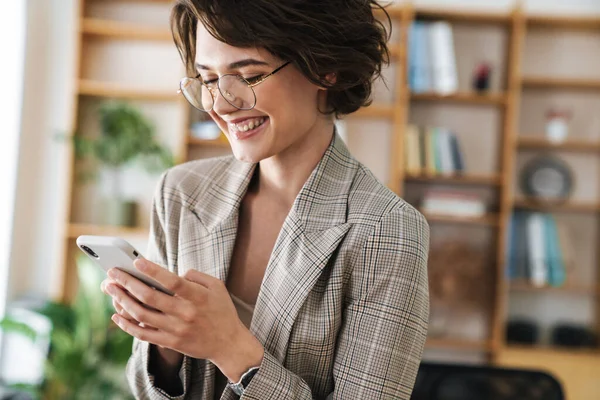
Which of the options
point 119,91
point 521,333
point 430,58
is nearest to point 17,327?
point 119,91

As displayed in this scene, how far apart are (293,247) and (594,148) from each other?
141 inches

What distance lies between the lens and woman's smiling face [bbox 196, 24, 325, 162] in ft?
3.49

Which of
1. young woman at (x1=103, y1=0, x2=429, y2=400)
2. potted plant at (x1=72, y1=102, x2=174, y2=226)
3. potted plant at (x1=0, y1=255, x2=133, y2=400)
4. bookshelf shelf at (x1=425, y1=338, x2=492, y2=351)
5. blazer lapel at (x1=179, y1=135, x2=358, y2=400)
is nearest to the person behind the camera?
young woman at (x1=103, y1=0, x2=429, y2=400)

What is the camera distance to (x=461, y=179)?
4.20m

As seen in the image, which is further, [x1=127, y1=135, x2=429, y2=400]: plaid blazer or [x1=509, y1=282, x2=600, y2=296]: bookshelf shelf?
[x1=509, y1=282, x2=600, y2=296]: bookshelf shelf

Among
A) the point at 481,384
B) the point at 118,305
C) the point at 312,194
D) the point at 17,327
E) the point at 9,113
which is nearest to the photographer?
the point at 118,305

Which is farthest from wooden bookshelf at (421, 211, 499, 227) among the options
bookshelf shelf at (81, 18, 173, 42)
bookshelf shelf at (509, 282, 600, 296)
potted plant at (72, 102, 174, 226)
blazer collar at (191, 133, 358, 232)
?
blazer collar at (191, 133, 358, 232)

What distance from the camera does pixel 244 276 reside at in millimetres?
1243

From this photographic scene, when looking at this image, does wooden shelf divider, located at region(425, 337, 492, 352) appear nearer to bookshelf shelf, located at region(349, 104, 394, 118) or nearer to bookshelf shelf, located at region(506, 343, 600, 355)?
bookshelf shelf, located at region(506, 343, 600, 355)

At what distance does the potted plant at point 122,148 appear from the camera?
3896 mm

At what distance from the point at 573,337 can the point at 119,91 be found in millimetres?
3156

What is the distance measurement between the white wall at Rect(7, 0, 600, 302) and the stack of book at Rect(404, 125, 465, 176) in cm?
208

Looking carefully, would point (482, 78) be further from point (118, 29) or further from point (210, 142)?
point (118, 29)

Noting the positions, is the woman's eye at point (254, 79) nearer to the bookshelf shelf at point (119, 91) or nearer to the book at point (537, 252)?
the bookshelf shelf at point (119, 91)
